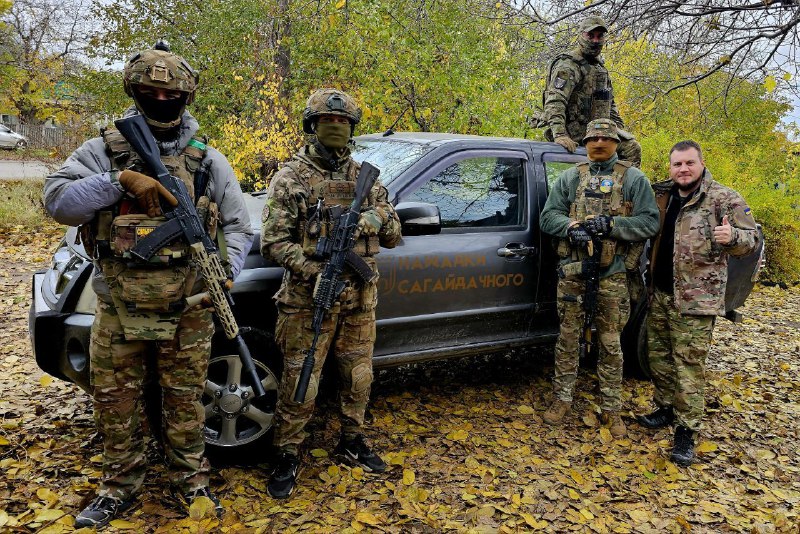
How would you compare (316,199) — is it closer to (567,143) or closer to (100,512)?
(100,512)

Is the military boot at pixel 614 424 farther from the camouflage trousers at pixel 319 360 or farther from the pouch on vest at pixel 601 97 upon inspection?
the pouch on vest at pixel 601 97

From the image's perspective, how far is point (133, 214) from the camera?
270cm

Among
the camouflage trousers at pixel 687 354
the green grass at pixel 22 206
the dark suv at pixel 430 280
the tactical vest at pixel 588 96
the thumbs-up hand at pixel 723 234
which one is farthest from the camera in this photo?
the green grass at pixel 22 206

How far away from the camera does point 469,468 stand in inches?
146

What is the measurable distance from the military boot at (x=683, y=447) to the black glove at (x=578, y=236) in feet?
4.32

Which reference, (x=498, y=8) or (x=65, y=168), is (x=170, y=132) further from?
(x=498, y=8)

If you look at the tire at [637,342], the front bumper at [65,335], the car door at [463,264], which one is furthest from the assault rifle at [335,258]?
the tire at [637,342]

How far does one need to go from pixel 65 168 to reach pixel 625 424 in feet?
12.5

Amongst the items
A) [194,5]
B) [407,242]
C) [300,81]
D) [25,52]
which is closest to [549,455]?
[407,242]

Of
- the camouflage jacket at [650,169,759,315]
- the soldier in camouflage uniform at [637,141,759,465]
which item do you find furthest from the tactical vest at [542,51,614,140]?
the camouflage jacket at [650,169,759,315]

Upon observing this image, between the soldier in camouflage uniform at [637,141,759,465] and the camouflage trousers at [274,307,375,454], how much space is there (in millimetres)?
2034

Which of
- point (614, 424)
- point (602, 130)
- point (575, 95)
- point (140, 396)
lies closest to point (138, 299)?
point (140, 396)

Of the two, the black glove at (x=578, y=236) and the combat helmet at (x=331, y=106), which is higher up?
the combat helmet at (x=331, y=106)

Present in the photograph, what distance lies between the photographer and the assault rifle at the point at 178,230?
2.66 metres
